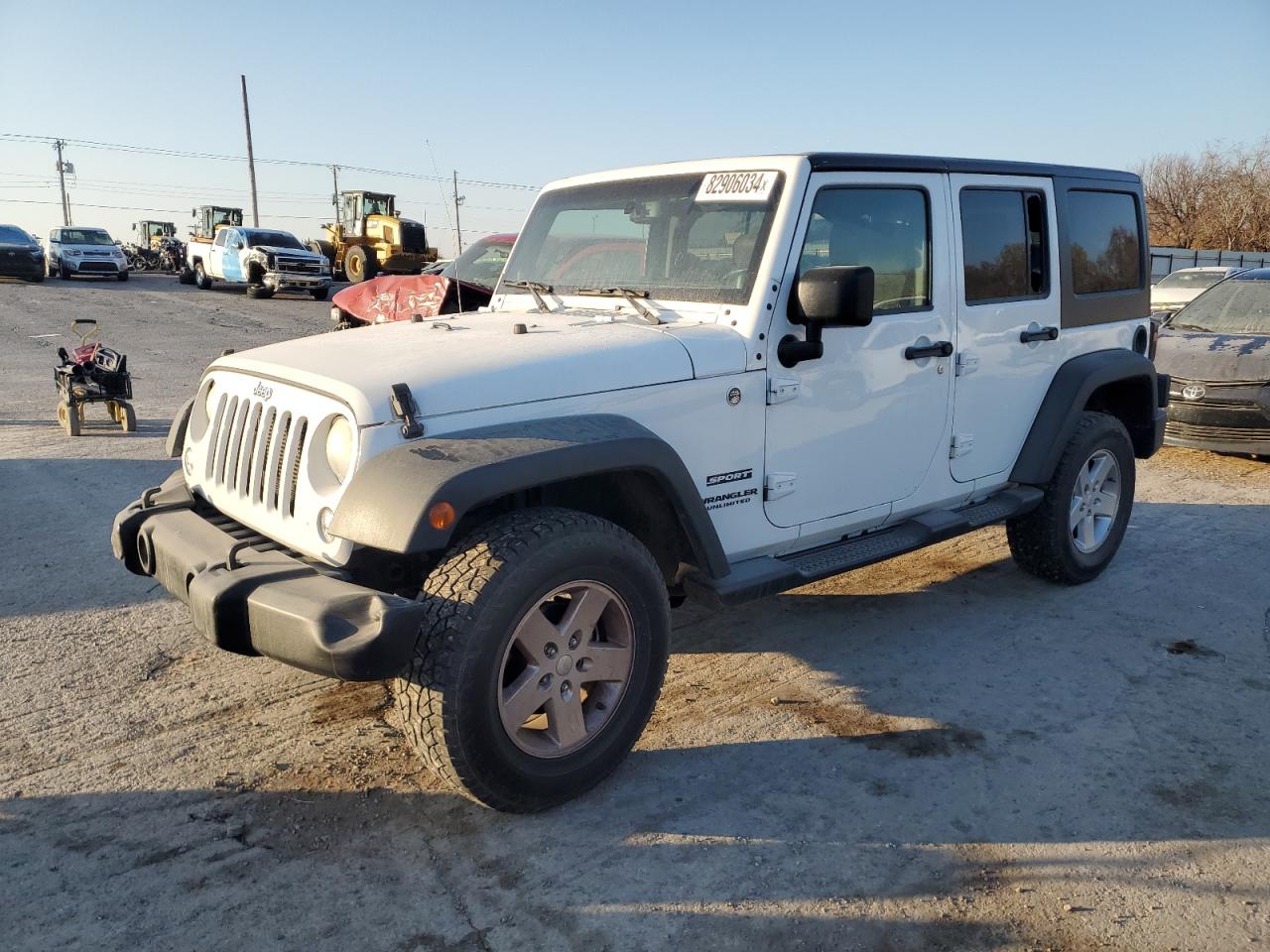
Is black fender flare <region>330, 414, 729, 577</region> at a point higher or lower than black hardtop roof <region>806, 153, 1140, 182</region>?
lower

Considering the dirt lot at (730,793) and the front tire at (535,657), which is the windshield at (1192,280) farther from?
the front tire at (535,657)

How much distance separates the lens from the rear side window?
16.4 feet

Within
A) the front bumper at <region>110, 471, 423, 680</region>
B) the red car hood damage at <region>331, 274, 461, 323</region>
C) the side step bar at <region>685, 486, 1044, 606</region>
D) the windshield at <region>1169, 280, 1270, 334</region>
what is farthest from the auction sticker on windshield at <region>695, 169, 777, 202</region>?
the windshield at <region>1169, 280, 1270, 334</region>

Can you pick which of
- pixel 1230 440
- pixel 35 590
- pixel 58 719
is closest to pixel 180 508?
pixel 58 719

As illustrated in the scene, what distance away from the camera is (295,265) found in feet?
80.4

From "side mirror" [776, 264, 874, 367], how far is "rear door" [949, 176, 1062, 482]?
104cm

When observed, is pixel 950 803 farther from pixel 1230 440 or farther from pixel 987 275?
pixel 1230 440

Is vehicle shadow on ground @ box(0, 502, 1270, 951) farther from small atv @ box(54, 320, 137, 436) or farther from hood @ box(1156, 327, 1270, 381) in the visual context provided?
small atv @ box(54, 320, 137, 436)

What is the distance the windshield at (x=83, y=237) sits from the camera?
2839 centimetres

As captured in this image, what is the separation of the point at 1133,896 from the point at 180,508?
3329 millimetres

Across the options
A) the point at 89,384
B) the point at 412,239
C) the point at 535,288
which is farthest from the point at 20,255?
the point at 535,288

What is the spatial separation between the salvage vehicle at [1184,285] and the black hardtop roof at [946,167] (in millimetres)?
10930

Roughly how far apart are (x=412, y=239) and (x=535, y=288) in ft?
81.8

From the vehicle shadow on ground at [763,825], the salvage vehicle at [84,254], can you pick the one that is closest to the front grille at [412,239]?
the salvage vehicle at [84,254]
